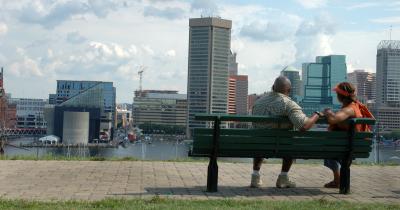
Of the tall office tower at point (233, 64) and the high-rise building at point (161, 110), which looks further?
the tall office tower at point (233, 64)

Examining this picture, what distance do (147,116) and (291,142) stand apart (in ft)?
576

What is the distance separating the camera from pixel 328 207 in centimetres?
550

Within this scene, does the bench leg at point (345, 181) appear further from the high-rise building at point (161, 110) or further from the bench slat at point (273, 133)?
the high-rise building at point (161, 110)

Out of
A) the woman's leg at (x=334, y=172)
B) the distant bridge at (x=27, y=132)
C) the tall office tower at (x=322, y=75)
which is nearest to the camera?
the woman's leg at (x=334, y=172)

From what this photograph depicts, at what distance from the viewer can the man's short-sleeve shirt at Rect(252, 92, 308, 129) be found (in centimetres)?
689

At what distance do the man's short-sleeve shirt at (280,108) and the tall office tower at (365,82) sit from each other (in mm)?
176442

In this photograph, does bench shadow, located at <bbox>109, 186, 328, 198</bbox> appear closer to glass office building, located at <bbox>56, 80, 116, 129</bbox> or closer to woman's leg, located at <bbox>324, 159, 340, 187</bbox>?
woman's leg, located at <bbox>324, 159, 340, 187</bbox>

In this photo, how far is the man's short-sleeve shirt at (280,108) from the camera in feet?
22.6

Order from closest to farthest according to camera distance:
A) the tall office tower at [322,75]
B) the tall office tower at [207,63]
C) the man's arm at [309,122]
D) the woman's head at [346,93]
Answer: the man's arm at [309,122]
the woman's head at [346,93]
the tall office tower at [322,75]
the tall office tower at [207,63]

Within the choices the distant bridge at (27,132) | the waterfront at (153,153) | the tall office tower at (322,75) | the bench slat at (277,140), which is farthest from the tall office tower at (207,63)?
the bench slat at (277,140)

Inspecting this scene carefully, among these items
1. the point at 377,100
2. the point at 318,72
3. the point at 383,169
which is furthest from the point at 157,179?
the point at 377,100

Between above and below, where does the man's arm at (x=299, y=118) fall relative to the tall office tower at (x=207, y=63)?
below

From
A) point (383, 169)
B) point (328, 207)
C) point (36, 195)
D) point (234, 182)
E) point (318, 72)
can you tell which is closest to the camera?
point (328, 207)

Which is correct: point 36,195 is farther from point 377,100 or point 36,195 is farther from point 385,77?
point 385,77
